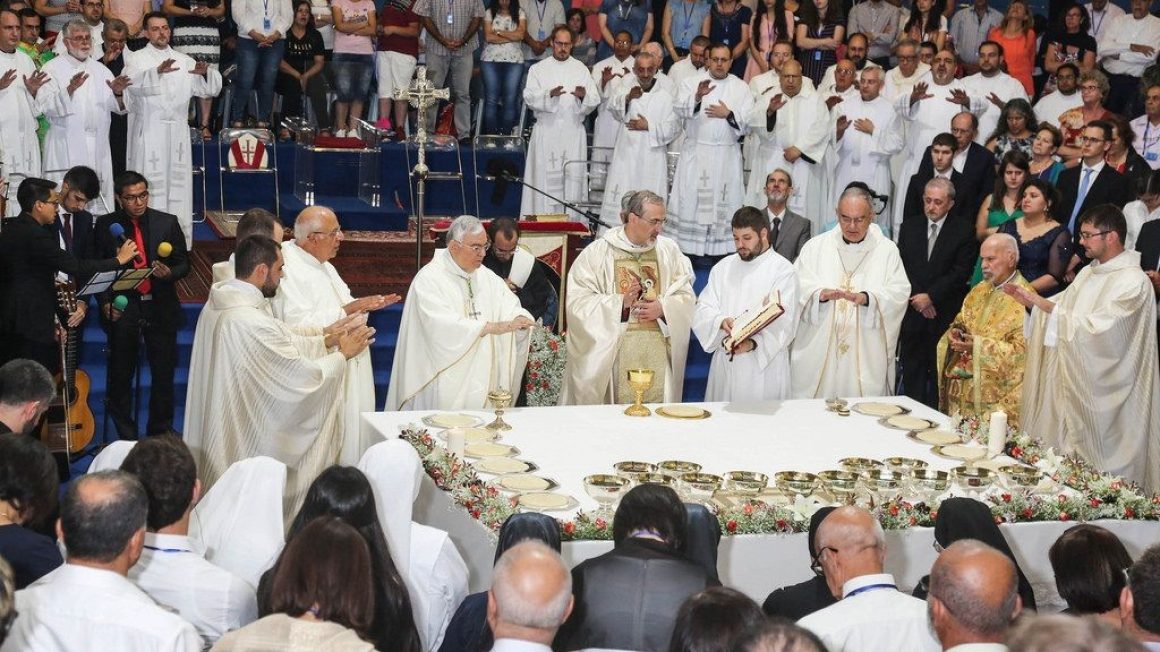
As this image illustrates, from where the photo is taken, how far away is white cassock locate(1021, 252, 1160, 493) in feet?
34.2

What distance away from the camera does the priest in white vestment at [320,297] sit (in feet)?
30.8

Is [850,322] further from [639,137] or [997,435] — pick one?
[639,137]

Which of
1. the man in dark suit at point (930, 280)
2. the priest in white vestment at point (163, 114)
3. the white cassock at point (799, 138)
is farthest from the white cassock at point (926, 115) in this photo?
the priest in white vestment at point (163, 114)

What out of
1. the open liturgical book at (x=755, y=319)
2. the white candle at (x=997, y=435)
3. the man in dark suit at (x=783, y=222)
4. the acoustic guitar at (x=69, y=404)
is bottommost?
the acoustic guitar at (x=69, y=404)

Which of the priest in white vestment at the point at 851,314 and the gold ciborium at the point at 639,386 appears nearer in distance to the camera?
the gold ciborium at the point at 639,386

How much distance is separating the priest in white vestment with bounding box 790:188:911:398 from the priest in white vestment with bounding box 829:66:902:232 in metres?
4.33

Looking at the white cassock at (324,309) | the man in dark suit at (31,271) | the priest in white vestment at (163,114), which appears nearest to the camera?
the white cassock at (324,309)

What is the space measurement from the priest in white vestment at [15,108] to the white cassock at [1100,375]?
8783mm

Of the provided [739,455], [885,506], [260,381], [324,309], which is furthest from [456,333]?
[885,506]

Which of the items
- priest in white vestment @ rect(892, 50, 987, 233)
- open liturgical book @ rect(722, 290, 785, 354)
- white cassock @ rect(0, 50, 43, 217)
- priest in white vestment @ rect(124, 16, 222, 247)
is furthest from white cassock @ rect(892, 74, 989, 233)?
white cassock @ rect(0, 50, 43, 217)

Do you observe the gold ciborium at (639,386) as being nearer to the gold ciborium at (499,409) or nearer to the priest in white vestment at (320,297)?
the gold ciborium at (499,409)

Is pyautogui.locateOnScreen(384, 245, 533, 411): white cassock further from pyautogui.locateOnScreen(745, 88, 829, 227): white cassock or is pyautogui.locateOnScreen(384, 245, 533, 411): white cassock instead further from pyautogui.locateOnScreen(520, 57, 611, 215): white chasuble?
pyautogui.locateOnScreen(520, 57, 611, 215): white chasuble

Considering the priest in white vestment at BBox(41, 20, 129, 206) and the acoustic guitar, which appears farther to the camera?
the priest in white vestment at BBox(41, 20, 129, 206)

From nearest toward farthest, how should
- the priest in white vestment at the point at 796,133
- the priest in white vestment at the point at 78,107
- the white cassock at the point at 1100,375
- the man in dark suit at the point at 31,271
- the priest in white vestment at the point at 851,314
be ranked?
the man in dark suit at the point at 31,271
the white cassock at the point at 1100,375
the priest in white vestment at the point at 851,314
the priest in white vestment at the point at 78,107
the priest in white vestment at the point at 796,133
